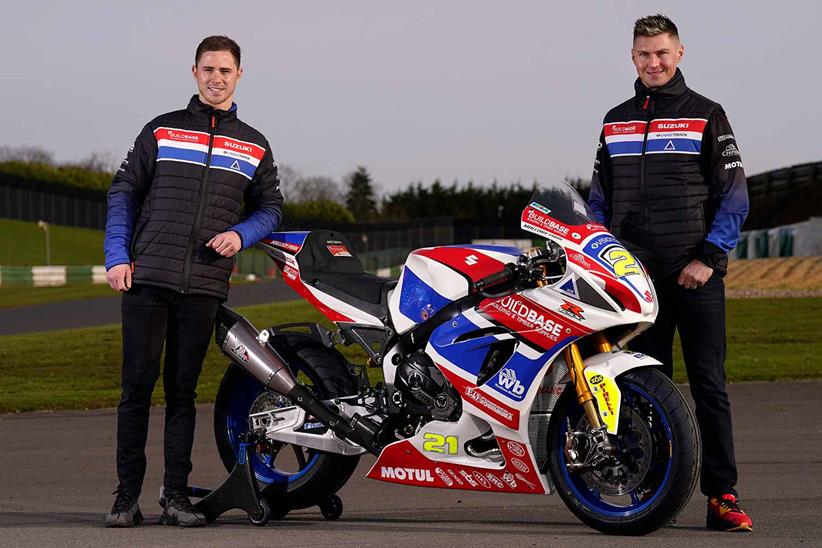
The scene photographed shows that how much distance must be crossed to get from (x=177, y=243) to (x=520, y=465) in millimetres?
1948

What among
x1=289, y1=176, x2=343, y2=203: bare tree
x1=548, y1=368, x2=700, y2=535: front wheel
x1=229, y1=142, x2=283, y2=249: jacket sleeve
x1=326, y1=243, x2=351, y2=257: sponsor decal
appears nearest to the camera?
x1=548, y1=368, x2=700, y2=535: front wheel

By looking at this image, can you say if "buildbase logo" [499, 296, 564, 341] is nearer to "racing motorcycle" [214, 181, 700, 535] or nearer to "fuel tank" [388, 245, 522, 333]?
"racing motorcycle" [214, 181, 700, 535]

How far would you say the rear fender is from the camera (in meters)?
5.47

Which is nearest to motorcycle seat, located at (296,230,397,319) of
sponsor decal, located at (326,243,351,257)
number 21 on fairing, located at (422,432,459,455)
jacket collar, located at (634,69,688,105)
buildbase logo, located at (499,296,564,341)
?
sponsor decal, located at (326,243,351,257)

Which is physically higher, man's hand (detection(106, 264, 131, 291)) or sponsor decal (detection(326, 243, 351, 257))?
sponsor decal (detection(326, 243, 351, 257))

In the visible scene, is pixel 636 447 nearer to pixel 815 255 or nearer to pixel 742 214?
pixel 742 214

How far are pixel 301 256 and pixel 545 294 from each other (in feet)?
4.93

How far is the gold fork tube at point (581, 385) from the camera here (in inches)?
217

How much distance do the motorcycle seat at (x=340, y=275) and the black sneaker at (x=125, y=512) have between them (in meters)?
1.35

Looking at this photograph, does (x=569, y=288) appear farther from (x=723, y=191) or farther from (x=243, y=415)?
(x=243, y=415)

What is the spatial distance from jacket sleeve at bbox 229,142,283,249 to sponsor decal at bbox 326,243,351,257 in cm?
30

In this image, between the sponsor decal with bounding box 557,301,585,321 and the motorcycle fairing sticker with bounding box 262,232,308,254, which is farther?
the motorcycle fairing sticker with bounding box 262,232,308,254

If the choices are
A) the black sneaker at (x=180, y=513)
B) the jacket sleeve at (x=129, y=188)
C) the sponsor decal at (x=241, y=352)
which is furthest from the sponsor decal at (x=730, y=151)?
the black sneaker at (x=180, y=513)

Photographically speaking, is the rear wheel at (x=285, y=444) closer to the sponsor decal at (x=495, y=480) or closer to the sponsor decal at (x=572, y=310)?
the sponsor decal at (x=495, y=480)
